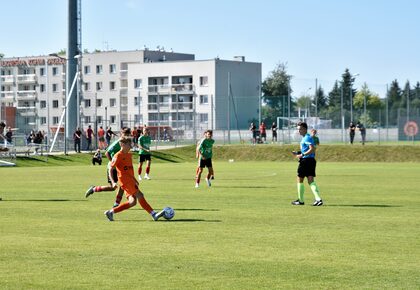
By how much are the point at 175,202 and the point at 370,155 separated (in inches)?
1699

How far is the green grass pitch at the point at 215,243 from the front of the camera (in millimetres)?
12109

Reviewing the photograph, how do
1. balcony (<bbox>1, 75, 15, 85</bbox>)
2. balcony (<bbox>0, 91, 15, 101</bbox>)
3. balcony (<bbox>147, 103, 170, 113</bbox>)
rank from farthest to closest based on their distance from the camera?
balcony (<bbox>1, 75, 15, 85</bbox>) → balcony (<bbox>0, 91, 15, 101</bbox>) → balcony (<bbox>147, 103, 170, 113</bbox>)

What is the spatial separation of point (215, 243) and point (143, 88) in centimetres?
11967

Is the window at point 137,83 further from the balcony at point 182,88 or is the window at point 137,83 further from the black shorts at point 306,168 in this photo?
the black shorts at point 306,168

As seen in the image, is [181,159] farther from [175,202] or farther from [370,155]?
[175,202]

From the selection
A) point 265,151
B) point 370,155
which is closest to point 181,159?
point 265,151

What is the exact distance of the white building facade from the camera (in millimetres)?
83438

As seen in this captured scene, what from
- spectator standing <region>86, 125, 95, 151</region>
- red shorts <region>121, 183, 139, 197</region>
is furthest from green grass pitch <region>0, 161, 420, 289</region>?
spectator standing <region>86, 125, 95, 151</region>

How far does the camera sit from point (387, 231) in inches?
691

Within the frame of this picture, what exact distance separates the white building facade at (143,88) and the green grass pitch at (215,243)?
55.6 meters

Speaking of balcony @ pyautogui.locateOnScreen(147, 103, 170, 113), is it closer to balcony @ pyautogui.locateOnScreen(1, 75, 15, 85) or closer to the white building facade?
the white building facade

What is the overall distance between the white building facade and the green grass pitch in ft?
182

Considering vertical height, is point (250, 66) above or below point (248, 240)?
above

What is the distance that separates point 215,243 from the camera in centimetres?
1573
